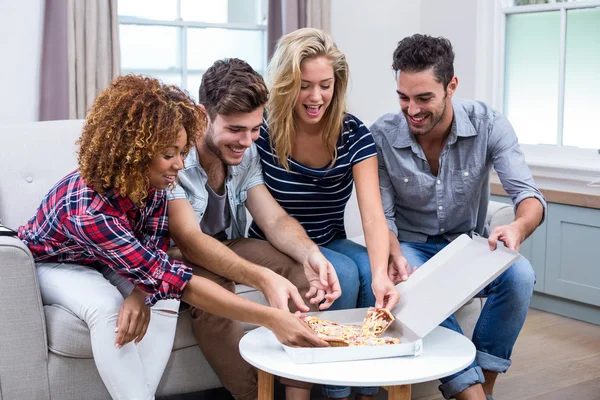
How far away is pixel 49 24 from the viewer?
360 centimetres

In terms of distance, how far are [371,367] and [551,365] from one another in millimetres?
1493

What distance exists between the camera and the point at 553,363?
114 inches

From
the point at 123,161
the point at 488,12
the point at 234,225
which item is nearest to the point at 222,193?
the point at 234,225

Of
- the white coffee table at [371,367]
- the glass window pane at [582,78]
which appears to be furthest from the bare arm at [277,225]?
the glass window pane at [582,78]

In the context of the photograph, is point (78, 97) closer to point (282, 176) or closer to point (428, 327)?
point (282, 176)

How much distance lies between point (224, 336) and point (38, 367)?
1.63 feet

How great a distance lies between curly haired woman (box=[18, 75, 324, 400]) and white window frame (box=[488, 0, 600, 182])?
2.50m

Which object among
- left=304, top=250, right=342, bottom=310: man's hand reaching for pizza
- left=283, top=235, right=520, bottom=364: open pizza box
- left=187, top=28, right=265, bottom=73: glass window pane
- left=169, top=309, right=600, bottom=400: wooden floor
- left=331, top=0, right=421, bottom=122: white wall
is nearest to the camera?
left=283, top=235, right=520, bottom=364: open pizza box

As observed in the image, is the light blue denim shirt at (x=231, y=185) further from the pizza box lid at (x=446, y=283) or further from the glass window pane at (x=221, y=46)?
the glass window pane at (x=221, y=46)

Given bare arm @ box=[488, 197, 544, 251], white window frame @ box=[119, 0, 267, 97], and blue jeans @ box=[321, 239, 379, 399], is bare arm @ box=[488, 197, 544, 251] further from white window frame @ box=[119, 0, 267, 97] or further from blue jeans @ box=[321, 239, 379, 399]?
white window frame @ box=[119, 0, 267, 97]

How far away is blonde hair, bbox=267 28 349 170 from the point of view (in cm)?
227

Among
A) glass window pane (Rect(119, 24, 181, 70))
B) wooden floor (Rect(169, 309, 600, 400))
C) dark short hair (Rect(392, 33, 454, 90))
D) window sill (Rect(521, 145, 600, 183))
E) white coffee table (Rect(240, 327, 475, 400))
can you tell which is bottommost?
wooden floor (Rect(169, 309, 600, 400))

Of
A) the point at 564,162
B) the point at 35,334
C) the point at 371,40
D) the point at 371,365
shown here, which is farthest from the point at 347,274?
the point at 371,40

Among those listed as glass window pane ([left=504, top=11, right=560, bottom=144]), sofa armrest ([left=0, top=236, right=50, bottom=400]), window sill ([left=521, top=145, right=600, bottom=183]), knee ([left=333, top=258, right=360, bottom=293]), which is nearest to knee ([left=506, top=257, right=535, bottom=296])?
knee ([left=333, top=258, right=360, bottom=293])
